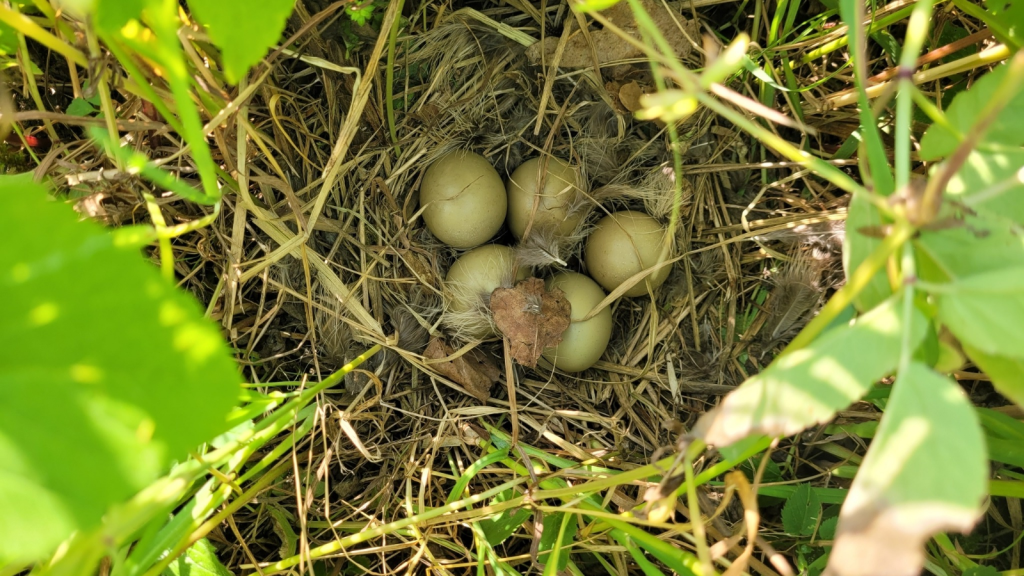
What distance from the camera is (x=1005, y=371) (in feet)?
2.26

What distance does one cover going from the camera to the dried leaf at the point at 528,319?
141 centimetres

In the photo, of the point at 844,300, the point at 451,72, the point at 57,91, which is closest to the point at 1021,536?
the point at 844,300

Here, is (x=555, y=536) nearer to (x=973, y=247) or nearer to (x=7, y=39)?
(x=973, y=247)

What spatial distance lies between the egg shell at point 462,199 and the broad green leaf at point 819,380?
910 mm

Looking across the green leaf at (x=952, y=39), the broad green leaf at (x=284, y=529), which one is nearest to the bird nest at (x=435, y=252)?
the broad green leaf at (x=284, y=529)

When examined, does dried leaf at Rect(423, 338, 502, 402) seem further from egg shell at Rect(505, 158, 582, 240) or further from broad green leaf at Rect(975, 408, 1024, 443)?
broad green leaf at Rect(975, 408, 1024, 443)

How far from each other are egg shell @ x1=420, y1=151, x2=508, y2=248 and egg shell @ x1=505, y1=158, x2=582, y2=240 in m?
0.04

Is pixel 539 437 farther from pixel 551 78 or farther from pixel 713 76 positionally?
pixel 713 76

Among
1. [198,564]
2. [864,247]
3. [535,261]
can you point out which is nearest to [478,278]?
[535,261]

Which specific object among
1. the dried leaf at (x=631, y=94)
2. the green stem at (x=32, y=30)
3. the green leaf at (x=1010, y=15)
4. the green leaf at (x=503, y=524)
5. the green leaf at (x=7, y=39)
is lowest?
the green leaf at (x=503, y=524)

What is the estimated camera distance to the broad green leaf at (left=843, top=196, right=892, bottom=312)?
71 centimetres

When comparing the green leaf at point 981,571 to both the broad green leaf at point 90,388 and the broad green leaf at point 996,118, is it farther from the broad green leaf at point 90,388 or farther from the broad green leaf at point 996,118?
the broad green leaf at point 90,388

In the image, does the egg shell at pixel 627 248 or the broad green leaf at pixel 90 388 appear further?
the egg shell at pixel 627 248

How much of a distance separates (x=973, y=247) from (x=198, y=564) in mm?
1294
